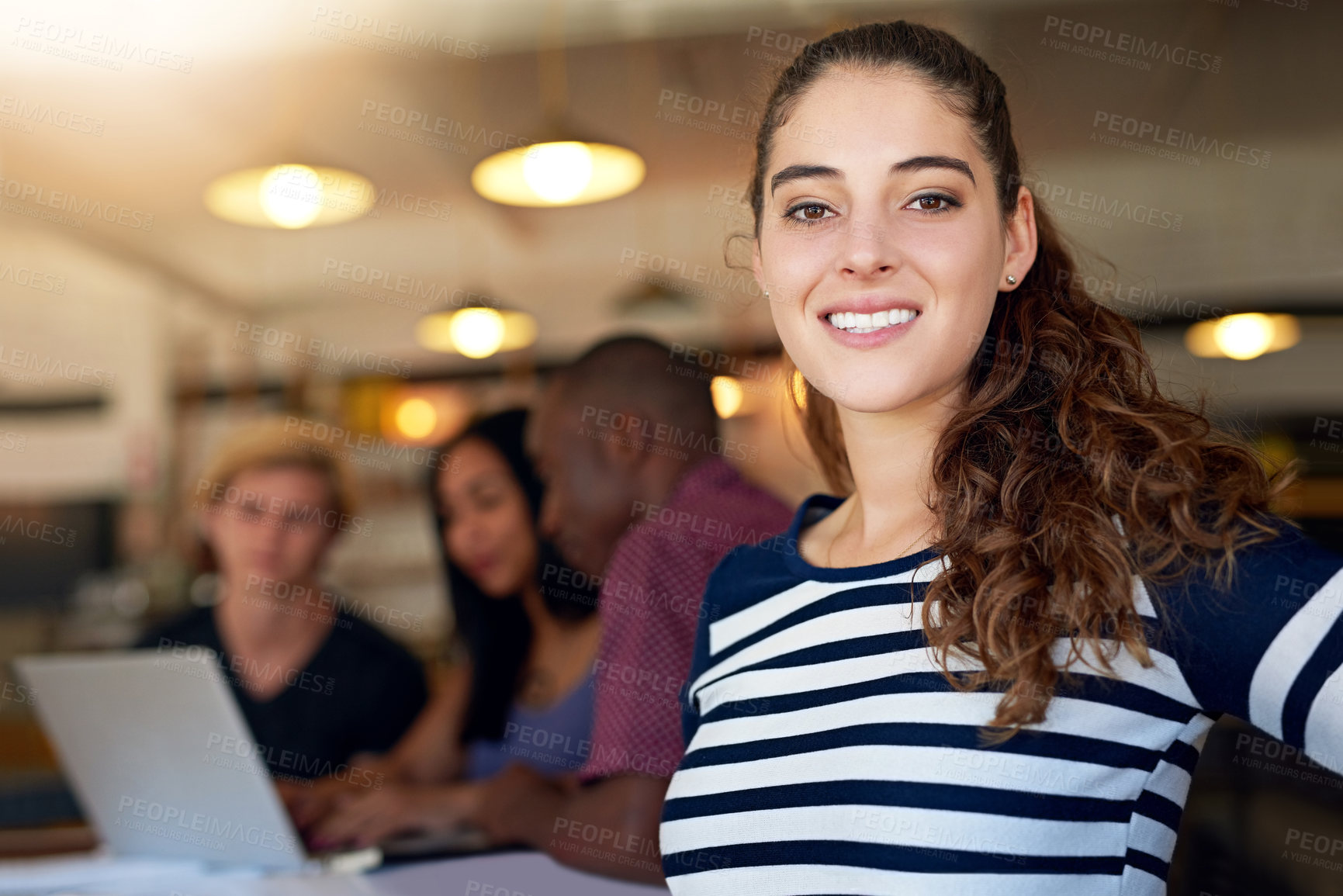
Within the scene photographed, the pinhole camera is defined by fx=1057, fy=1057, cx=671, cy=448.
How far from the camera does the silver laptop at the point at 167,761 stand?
171cm

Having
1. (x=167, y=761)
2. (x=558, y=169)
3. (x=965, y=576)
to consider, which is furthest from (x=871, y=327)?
(x=558, y=169)

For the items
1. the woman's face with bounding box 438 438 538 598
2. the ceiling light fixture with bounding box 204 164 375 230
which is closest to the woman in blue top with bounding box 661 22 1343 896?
the woman's face with bounding box 438 438 538 598

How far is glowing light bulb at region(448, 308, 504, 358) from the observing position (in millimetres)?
4984

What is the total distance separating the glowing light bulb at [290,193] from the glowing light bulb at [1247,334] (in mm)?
4368

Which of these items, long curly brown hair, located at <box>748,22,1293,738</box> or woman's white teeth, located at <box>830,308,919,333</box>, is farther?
woman's white teeth, located at <box>830,308,919,333</box>

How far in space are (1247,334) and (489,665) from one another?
14.3ft

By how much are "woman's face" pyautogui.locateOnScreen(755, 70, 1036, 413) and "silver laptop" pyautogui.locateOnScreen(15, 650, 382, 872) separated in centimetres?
117

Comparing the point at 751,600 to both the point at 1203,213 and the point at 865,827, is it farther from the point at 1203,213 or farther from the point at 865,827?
the point at 1203,213

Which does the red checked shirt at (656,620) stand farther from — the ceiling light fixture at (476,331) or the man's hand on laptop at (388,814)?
the ceiling light fixture at (476,331)

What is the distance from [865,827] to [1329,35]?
14.6 ft

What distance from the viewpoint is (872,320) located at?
1.06m

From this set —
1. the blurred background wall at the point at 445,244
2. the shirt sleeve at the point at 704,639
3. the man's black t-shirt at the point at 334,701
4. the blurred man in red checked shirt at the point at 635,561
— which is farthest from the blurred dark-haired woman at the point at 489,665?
the shirt sleeve at the point at 704,639

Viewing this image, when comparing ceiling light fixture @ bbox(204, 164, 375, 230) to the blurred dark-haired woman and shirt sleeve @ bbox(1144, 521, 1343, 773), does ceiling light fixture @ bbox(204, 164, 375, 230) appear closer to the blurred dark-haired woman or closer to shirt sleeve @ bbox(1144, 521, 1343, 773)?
the blurred dark-haired woman

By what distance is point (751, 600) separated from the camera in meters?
1.25
